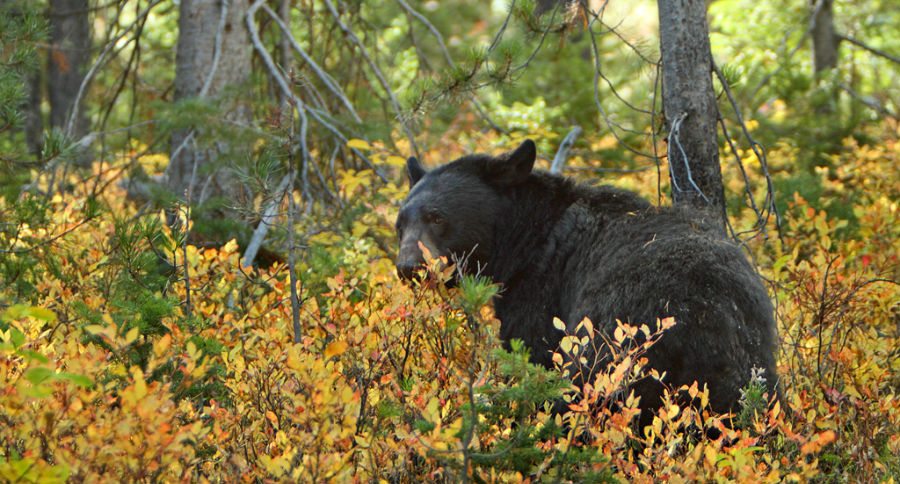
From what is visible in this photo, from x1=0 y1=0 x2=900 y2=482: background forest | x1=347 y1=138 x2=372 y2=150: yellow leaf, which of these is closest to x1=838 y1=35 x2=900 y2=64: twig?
x1=0 y1=0 x2=900 y2=482: background forest

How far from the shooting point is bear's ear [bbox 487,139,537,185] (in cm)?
524

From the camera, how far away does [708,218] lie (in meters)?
4.68

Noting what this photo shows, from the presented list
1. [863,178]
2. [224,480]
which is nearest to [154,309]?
[224,480]

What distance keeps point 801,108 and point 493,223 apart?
7.10 meters

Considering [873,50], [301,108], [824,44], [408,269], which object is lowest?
[408,269]

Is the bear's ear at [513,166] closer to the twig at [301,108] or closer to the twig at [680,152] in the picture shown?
the twig at [680,152]

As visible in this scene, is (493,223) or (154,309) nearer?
(154,309)

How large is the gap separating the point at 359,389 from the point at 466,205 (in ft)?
6.33

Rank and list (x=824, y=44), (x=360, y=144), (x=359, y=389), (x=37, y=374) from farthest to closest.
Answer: (x=824, y=44) → (x=360, y=144) → (x=359, y=389) → (x=37, y=374)

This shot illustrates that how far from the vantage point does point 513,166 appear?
17.4 feet

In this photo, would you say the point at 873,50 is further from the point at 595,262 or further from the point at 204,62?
the point at 204,62

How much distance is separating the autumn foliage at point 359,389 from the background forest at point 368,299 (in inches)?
0.7

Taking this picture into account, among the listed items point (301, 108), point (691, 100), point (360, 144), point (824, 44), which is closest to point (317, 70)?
point (301, 108)

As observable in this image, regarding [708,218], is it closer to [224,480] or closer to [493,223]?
[493,223]
